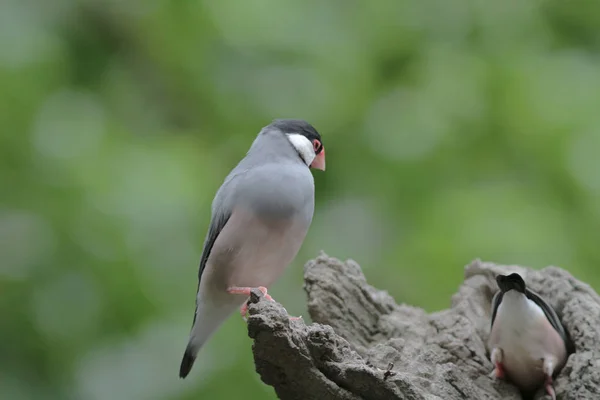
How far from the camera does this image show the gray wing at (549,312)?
6.88ft

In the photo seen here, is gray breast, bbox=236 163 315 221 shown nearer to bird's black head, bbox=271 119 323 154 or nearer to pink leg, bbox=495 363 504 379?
bird's black head, bbox=271 119 323 154

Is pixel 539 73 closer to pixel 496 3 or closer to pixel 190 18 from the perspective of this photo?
pixel 496 3

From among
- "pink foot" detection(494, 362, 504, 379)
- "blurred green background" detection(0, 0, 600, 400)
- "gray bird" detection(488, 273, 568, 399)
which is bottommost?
"pink foot" detection(494, 362, 504, 379)

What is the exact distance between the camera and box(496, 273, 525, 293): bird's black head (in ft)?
6.66

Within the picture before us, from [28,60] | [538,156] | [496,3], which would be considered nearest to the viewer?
[28,60]

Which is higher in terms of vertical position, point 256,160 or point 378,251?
point 378,251

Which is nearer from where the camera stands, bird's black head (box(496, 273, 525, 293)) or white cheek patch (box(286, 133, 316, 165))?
white cheek patch (box(286, 133, 316, 165))

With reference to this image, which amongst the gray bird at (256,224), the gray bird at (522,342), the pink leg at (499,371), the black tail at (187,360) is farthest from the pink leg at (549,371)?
the black tail at (187,360)

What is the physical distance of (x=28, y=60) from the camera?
2844 mm

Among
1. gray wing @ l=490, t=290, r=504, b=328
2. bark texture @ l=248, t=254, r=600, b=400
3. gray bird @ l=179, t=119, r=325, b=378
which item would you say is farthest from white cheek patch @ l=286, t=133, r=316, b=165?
gray wing @ l=490, t=290, r=504, b=328

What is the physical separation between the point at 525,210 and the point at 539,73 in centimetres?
64

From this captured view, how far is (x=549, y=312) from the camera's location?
212 centimetres

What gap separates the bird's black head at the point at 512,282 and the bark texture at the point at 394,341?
0.58 ft

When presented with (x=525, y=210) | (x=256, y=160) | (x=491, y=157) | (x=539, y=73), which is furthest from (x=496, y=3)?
(x=256, y=160)
